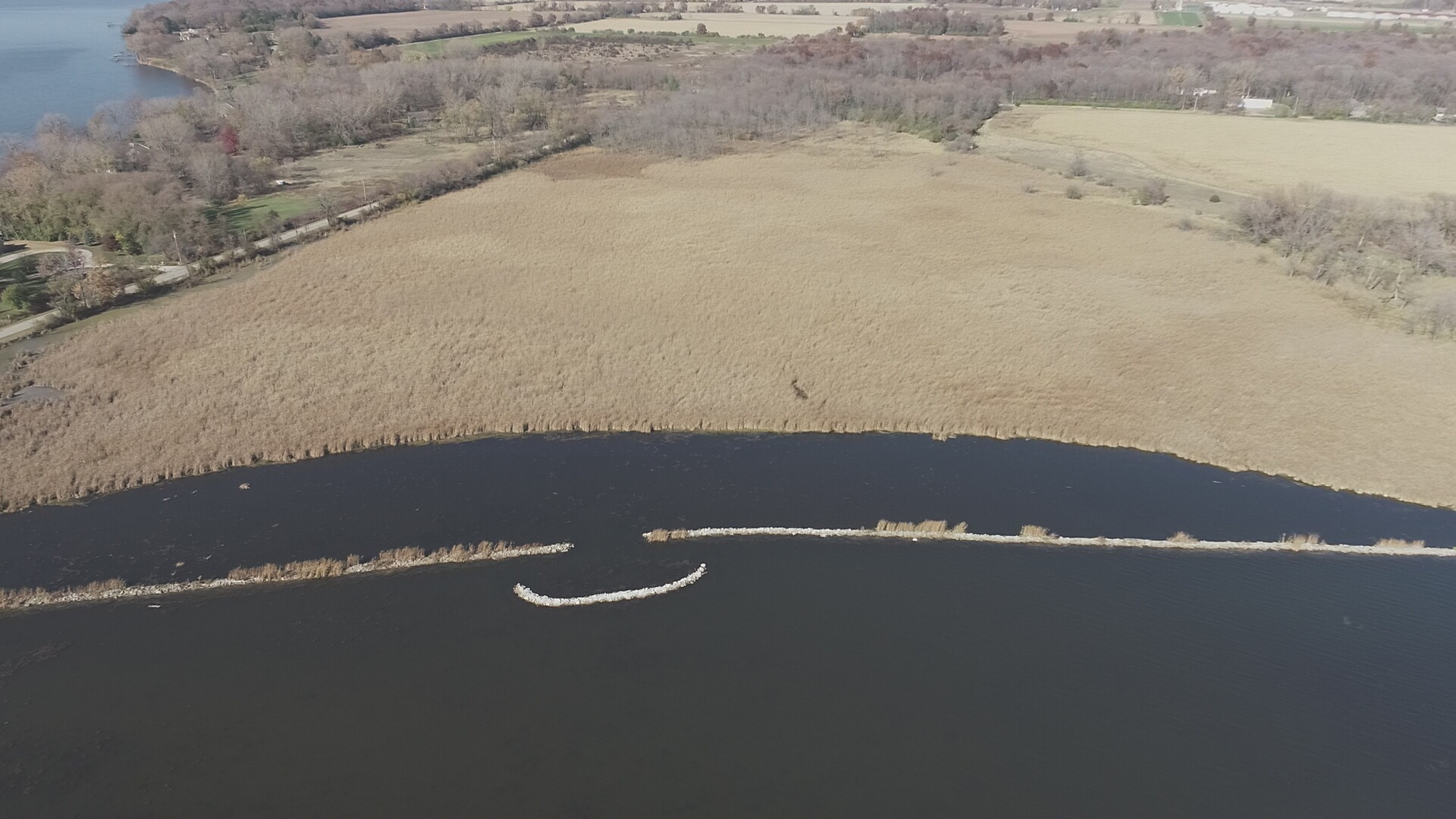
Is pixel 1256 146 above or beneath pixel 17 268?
above

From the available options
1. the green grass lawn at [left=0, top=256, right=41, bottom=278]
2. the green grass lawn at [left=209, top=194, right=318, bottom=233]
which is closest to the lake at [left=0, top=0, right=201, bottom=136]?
the green grass lawn at [left=209, top=194, right=318, bottom=233]

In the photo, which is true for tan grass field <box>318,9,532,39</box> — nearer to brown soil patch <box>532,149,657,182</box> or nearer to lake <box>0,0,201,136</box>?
lake <box>0,0,201,136</box>

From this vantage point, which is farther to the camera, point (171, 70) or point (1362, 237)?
point (171, 70)

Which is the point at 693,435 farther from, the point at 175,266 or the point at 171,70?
the point at 171,70

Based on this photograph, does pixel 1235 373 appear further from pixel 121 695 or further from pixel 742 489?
pixel 121 695

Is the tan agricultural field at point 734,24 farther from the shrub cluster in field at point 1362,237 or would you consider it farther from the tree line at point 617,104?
the shrub cluster in field at point 1362,237

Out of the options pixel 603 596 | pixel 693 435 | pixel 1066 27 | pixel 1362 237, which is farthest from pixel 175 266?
pixel 1066 27
